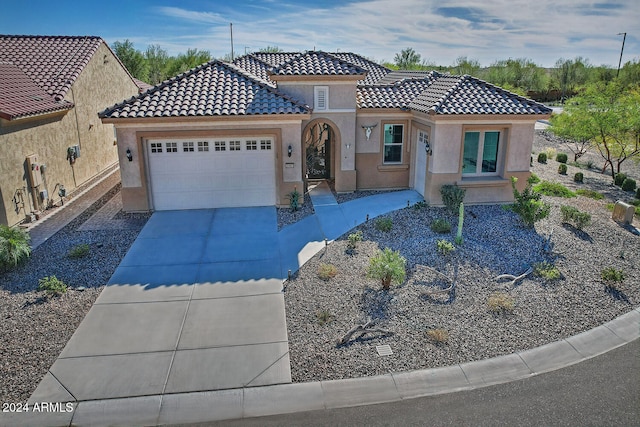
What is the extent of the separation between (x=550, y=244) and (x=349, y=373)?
7.90 meters

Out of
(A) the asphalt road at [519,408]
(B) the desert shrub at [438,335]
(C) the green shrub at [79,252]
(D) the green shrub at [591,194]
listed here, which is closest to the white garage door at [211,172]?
(C) the green shrub at [79,252]

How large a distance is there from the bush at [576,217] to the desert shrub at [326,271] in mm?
7768

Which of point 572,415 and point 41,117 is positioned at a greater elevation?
point 41,117

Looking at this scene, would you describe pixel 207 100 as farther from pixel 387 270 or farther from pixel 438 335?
pixel 438 335

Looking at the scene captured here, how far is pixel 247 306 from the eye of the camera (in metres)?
9.86

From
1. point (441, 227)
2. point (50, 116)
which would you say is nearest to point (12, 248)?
point (50, 116)

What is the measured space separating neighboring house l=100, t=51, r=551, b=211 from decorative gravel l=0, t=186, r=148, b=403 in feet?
9.08

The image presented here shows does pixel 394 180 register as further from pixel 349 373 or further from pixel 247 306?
pixel 349 373

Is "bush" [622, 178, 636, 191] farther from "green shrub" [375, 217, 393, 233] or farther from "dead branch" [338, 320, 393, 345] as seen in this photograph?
"dead branch" [338, 320, 393, 345]

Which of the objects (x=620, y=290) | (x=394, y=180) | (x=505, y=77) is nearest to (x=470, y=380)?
(x=620, y=290)

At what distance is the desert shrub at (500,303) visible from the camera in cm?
966

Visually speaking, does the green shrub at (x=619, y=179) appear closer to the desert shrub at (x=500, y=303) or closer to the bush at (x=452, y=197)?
the bush at (x=452, y=197)

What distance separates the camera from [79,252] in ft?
40.1

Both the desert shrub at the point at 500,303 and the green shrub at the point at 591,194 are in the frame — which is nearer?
the desert shrub at the point at 500,303
